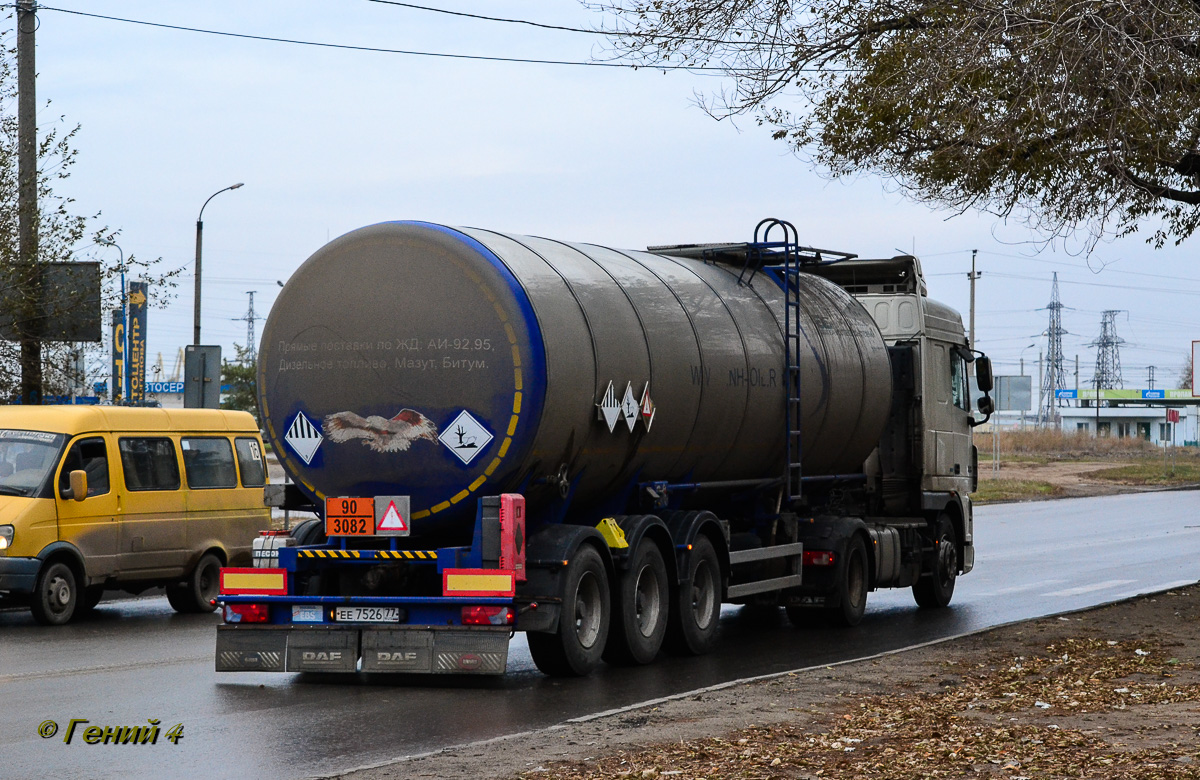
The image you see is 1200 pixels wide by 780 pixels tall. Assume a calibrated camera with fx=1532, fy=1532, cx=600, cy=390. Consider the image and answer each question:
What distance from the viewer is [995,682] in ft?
33.8

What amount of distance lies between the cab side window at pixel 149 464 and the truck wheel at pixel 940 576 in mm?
8248

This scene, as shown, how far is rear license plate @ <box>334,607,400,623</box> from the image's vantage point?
10.5 metres

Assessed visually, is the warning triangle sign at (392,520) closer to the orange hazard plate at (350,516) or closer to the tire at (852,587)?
the orange hazard plate at (350,516)

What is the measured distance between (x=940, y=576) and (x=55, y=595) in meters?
9.31

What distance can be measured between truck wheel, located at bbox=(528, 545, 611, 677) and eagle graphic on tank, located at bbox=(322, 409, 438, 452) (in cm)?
140

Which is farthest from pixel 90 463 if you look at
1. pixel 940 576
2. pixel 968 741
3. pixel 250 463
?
pixel 968 741

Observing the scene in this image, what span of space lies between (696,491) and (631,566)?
65.9 inches

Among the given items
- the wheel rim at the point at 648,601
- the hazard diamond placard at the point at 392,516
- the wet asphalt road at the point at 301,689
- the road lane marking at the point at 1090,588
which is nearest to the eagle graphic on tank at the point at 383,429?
the hazard diamond placard at the point at 392,516

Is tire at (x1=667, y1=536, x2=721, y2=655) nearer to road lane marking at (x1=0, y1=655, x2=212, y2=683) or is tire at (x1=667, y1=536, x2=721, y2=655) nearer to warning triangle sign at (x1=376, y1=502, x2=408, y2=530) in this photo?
warning triangle sign at (x1=376, y1=502, x2=408, y2=530)

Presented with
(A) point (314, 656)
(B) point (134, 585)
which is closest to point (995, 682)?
(A) point (314, 656)

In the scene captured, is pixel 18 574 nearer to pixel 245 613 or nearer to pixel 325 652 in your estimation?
pixel 245 613

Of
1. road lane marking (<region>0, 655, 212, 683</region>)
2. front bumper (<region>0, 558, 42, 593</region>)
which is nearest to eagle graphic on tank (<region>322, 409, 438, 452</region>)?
road lane marking (<region>0, 655, 212, 683</region>)

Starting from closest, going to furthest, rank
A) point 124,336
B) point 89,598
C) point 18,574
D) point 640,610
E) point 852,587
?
point 640,610
point 18,574
point 852,587
point 89,598
point 124,336

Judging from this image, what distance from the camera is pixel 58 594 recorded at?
15.0 meters
